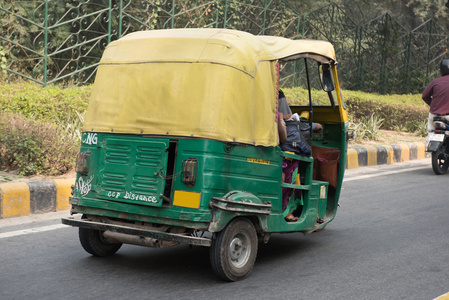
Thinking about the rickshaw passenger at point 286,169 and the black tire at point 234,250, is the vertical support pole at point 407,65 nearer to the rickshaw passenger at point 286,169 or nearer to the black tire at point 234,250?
the rickshaw passenger at point 286,169

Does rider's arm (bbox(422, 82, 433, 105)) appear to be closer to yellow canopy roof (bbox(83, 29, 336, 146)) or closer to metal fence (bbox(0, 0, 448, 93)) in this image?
metal fence (bbox(0, 0, 448, 93))

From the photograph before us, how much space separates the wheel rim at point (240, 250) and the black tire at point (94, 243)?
1154 millimetres

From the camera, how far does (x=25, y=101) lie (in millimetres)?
9078

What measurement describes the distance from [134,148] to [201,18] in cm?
926

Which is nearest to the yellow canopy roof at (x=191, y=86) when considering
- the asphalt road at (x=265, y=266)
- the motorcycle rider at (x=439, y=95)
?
the asphalt road at (x=265, y=266)

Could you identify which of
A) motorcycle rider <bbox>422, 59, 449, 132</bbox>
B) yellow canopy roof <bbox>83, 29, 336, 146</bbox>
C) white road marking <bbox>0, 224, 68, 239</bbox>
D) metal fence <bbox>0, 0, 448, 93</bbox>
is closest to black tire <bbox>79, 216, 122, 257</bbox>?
yellow canopy roof <bbox>83, 29, 336, 146</bbox>

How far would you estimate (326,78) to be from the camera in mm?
5641

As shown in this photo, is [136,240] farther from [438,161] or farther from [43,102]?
[438,161]

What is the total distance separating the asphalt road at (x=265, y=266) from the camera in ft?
14.4

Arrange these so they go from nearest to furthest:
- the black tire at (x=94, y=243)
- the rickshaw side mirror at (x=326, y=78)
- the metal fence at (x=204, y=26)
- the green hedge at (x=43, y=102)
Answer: the black tire at (x=94, y=243) → the rickshaw side mirror at (x=326, y=78) → the green hedge at (x=43, y=102) → the metal fence at (x=204, y=26)

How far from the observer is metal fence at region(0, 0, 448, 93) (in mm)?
11977

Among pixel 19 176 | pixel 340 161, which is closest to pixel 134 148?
pixel 340 161

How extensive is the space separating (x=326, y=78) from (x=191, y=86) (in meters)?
1.63

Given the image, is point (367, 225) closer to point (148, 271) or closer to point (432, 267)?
point (432, 267)
